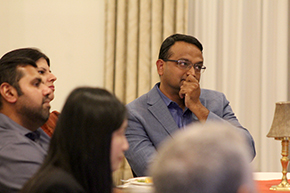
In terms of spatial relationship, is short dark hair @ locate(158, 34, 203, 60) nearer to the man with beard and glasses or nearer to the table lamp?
the table lamp

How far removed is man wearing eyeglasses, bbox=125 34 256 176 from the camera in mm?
2172

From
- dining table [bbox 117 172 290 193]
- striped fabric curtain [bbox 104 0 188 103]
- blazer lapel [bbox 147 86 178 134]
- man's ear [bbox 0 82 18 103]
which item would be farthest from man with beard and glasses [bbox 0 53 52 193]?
striped fabric curtain [bbox 104 0 188 103]

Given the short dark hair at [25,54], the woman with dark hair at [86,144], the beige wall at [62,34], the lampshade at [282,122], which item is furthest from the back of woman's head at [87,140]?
the beige wall at [62,34]

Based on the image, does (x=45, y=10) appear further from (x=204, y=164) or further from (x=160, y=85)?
(x=204, y=164)

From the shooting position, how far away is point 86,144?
2.98 ft

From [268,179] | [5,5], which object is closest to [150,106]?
[268,179]

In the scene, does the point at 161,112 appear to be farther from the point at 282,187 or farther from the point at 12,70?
the point at 12,70

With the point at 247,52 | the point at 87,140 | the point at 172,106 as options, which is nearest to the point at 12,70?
the point at 87,140

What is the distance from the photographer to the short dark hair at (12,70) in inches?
62.0

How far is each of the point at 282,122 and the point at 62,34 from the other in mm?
2522

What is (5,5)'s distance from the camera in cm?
377

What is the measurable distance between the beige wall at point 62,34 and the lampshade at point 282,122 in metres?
2.17

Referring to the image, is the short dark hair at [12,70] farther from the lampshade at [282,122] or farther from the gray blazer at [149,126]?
the lampshade at [282,122]

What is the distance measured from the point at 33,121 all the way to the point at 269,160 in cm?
292
